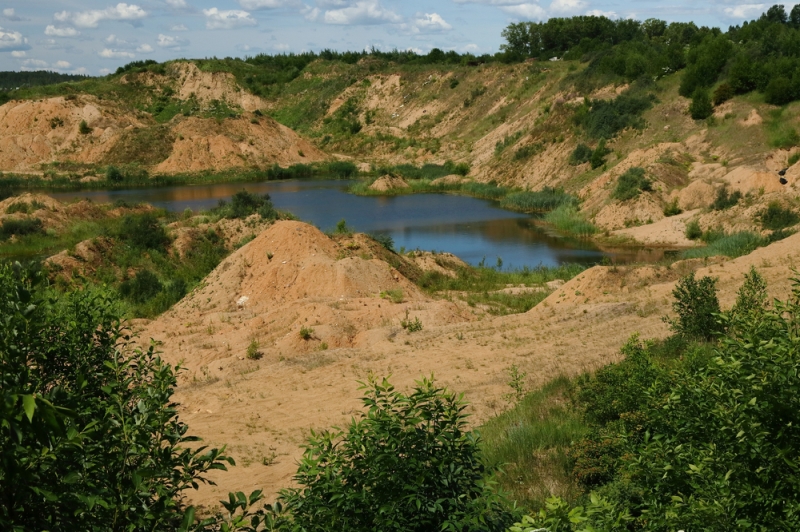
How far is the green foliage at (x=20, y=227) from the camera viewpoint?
107 ft

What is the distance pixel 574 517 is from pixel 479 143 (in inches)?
2369

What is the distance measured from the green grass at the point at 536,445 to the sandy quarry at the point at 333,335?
1.07 m

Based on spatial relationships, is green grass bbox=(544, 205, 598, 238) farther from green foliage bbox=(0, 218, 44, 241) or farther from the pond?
green foliage bbox=(0, 218, 44, 241)

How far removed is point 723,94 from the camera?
141ft

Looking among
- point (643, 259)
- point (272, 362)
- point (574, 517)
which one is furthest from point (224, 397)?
point (643, 259)

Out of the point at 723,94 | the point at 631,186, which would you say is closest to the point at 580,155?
the point at 723,94

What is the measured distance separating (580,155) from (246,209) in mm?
23150

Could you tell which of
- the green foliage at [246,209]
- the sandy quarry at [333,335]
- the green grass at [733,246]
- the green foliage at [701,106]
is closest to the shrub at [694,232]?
the green grass at [733,246]

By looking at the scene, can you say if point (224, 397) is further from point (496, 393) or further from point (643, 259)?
point (643, 259)

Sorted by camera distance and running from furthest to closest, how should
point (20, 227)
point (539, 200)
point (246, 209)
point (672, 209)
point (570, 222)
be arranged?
point (539, 200)
point (570, 222)
point (672, 209)
point (246, 209)
point (20, 227)

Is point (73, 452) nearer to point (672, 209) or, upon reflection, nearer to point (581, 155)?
point (672, 209)

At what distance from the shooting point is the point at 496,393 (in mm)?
13211

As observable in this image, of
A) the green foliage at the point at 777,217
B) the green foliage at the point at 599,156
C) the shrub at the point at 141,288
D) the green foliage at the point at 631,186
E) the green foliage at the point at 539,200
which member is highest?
the green foliage at the point at 599,156

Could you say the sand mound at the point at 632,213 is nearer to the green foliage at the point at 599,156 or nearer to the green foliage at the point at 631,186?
the green foliage at the point at 631,186
